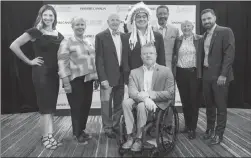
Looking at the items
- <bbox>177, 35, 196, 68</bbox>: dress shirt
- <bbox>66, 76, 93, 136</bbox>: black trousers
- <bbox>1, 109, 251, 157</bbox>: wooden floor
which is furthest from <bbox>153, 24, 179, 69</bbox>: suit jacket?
<bbox>66, 76, 93, 136</bbox>: black trousers

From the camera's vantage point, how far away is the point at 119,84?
3.43 meters

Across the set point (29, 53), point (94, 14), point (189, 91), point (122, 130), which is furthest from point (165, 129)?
point (29, 53)

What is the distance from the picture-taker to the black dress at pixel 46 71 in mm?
2961

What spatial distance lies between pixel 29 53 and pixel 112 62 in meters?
2.30

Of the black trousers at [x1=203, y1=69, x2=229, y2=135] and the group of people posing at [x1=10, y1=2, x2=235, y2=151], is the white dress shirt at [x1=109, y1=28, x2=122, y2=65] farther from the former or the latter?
the black trousers at [x1=203, y1=69, x2=229, y2=135]

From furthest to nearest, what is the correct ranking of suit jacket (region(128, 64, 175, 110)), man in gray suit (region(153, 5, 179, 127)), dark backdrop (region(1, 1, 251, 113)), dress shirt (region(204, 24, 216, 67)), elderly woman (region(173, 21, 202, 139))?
dark backdrop (region(1, 1, 251, 113))
man in gray suit (region(153, 5, 179, 127))
elderly woman (region(173, 21, 202, 139))
dress shirt (region(204, 24, 216, 67))
suit jacket (region(128, 64, 175, 110))

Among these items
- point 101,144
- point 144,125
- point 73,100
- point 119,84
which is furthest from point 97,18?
point 144,125

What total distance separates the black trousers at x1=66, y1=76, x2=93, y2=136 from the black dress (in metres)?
0.21

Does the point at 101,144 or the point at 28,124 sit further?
the point at 28,124

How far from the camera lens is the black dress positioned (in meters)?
2.96

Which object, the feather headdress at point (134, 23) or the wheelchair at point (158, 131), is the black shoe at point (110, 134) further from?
the feather headdress at point (134, 23)

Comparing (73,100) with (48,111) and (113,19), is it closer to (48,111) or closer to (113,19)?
(48,111)

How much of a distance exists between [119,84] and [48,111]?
93 centimetres

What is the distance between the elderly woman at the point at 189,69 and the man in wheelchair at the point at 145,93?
2.10ft
